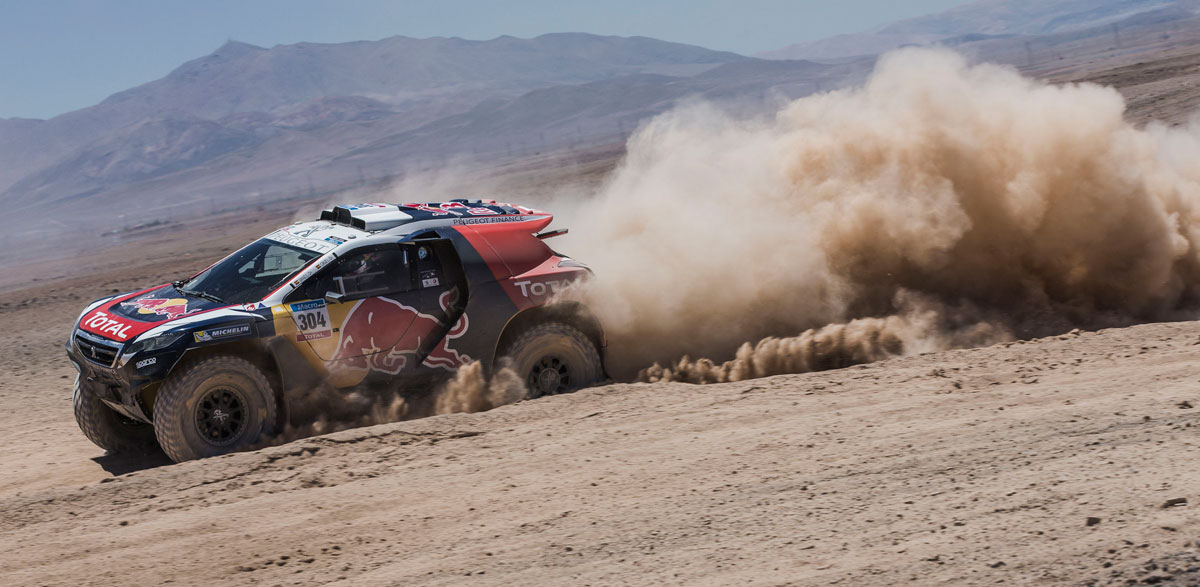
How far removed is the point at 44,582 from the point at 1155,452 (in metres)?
6.14

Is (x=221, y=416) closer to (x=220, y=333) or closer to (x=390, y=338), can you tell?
(x=220, y=333)

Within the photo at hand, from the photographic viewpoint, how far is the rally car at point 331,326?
7008 millimetres

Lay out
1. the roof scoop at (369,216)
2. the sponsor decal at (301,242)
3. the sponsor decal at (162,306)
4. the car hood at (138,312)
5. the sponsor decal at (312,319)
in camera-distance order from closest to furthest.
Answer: the car hood at (138,312)
the sponsor decal at (162,306)
the sponsor decal at (312,319)
the sponsor decal at (301,242)
the roof scoop at (369,216)

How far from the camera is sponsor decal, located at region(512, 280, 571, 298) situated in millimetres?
8234

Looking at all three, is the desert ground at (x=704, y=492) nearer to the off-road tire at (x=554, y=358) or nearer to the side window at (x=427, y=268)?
the off-road tire at (x=554, y=358)

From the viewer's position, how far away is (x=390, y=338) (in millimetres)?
7672

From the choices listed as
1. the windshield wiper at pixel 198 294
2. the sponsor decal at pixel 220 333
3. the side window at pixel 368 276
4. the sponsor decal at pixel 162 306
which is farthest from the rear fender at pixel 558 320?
the sponsor decal at pixel 162 306

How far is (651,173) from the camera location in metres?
12.2

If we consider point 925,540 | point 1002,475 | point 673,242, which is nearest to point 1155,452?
point 1002,475

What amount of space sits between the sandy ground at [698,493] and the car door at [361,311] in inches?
23.8

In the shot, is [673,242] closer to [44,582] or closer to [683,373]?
[683,373]

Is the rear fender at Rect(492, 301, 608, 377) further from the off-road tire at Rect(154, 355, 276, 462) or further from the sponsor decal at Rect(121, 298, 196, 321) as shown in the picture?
the sponsor decal at Rect(121, 298, 196, 321)

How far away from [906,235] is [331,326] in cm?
607

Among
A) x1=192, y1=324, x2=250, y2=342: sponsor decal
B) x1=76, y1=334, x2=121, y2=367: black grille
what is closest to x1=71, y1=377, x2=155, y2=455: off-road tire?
x1=76, y1=334, x2=121, y2=367: black grille
